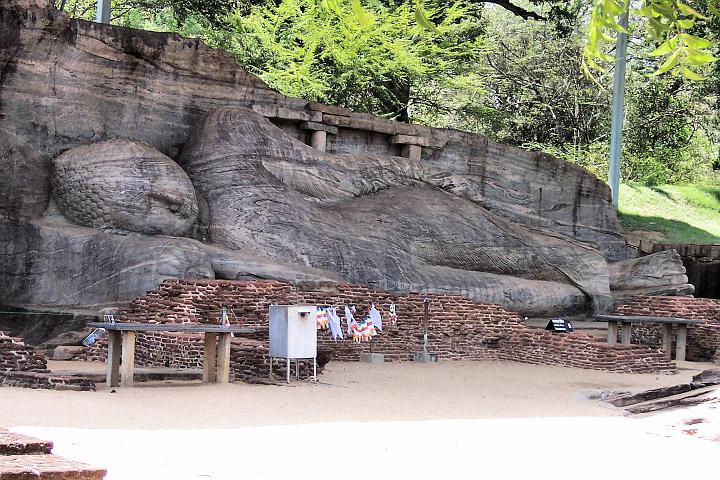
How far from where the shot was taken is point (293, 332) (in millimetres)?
11617

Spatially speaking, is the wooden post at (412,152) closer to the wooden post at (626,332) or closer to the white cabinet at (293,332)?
the wooden post at (626,332)

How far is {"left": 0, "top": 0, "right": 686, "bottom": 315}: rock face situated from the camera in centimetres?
1420

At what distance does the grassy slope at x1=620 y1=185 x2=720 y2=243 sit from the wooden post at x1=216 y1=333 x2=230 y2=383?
14096mm

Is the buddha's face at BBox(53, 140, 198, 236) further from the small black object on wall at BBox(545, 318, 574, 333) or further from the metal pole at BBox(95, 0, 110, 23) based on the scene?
the metal pole at BBox(95, 0, 110, 23)

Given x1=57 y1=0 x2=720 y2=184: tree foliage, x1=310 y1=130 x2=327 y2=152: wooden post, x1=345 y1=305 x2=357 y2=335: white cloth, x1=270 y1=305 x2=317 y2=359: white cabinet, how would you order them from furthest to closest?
x1=57 y1=0 x2=720 y2=184: tree foliage, x1=310 y1=130 x2=327 y2=152: wooden post, x1=345 y1=305 x2=357 y2=335: white cloth, x1=270 y1=305 x2=317 y2=359: white cabinet

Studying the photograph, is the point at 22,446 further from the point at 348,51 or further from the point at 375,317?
A: the point at 348,51

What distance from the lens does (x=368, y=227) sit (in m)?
16.3

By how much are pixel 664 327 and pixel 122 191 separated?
8.47 metres

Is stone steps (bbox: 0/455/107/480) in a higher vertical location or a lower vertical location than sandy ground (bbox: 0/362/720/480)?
higher

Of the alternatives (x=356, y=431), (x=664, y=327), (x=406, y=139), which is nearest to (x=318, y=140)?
(x=406, y=139)

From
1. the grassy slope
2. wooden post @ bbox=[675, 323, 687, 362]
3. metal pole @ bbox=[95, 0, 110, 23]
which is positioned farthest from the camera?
the grassy slope

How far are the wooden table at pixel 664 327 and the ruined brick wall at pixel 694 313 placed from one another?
0.24 m

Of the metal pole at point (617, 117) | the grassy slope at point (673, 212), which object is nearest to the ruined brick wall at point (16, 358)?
the metal pole at point (617, 117)

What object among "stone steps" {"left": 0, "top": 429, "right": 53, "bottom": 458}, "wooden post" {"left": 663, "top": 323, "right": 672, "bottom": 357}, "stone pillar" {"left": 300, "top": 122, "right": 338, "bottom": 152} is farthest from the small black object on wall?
"stone steps" {"left": 0, "top": 429, "right": 53, "bottom": 458}
